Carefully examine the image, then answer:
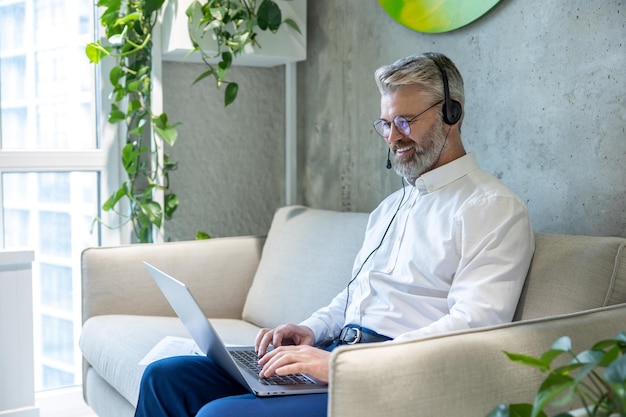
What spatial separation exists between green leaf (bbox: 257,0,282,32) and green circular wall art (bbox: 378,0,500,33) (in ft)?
1.42

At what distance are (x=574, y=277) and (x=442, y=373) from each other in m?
0.53

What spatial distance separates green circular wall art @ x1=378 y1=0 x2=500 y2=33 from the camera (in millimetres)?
2256

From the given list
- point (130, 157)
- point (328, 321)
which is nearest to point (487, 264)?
point (328, 321)

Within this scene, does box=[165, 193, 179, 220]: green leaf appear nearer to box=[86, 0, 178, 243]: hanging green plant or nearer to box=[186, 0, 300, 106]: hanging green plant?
box=[86, 0, 178, 243]: hanging green plant

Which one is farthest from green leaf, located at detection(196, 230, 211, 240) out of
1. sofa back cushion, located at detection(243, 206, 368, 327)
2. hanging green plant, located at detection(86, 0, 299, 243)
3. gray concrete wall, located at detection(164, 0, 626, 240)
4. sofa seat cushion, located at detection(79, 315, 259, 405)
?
sofa seat cushion, located at detection(79, 315, 259, 405)

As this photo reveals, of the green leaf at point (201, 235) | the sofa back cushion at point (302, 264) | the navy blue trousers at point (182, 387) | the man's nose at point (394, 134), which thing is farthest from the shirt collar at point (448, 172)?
the green leaf at point (201, 235)

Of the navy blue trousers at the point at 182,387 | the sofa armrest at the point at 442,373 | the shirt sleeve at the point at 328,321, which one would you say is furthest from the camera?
the shirt sleeve at the point at 328,321

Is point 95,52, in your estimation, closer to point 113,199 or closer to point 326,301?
point 113,199

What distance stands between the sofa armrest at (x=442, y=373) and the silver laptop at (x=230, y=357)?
345 millimetres

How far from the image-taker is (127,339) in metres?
2.32

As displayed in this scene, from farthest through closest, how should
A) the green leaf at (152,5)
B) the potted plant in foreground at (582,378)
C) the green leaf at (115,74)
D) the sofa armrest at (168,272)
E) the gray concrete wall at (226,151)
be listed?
1. the gray concrete wall at (226,151)
2. the green leaf at (115,74)
3. the green leaf at (152,5)
4. the sofa armrest at (168,272)
5. the potted plant in foreground at (582,378)

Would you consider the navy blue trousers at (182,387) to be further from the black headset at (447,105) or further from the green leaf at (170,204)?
the green leaf at (170,204)

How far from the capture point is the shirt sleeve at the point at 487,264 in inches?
63.4

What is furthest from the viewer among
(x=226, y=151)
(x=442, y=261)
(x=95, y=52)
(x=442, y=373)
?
(x=226, y=151)
